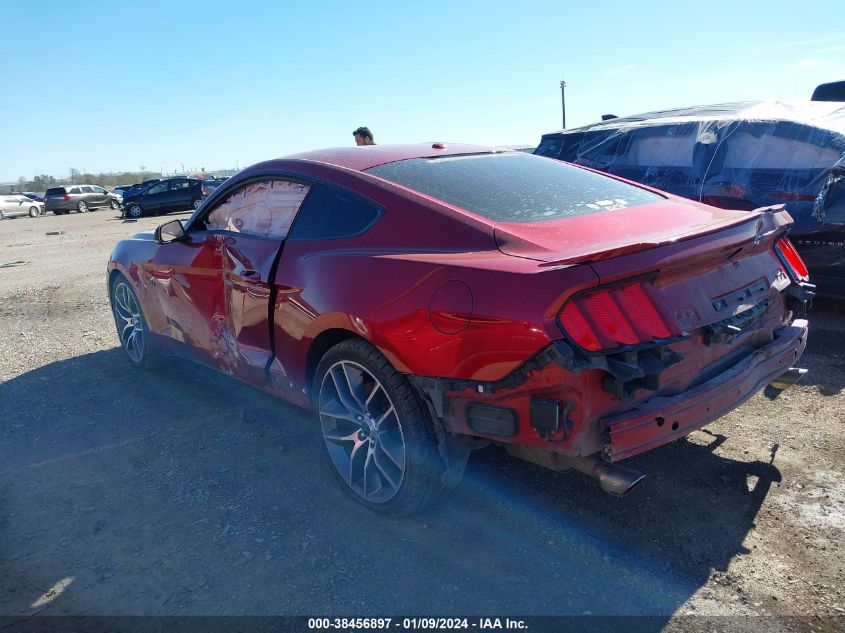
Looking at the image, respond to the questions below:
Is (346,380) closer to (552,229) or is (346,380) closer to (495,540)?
(495,540)

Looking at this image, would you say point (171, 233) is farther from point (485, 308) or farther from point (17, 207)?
point (17, 207)

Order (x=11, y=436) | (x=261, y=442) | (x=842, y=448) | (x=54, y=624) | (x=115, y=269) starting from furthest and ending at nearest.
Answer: (x=115, y=269) < (x=11, y=436) < (x=261, y=442) < (x=842, y=448) < (x=54, y=624)

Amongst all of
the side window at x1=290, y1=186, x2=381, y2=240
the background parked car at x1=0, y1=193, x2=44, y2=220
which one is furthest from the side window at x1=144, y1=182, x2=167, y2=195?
the side window at x1=290, y1=186, x2=381, y2=240

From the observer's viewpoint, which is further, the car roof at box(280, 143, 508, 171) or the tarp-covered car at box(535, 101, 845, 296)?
the tarp-covered car at box(535, 101, 845, 296)

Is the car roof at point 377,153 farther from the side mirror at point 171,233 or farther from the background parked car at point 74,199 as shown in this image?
the background parked car at point 74,199

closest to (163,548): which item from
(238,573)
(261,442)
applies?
(238,573)

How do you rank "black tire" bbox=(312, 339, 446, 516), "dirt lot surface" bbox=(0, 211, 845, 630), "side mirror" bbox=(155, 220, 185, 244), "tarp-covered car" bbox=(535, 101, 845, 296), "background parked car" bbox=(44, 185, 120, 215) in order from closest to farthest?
1. "dirt lot surface" bbox=(0, 211, 845, 630)
2. "black tire" bbox=(312, 339, 446, 516)
3. "side mirror" bbox=(155, 220, 185, 244)
4. "tarp-covered car" bbox=(535, 101, 845, 296)
5. "background parked car" bbox=(44, 185, 120, 215)

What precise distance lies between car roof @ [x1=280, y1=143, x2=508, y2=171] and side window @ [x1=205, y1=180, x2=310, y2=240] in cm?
19

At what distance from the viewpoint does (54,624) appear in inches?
95.0

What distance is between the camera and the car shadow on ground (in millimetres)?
2461

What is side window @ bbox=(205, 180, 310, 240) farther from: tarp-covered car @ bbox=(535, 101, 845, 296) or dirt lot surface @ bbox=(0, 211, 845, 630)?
tarp-covered car @ bbox=(535, 101, 845, 296)

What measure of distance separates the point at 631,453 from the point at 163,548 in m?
2.03

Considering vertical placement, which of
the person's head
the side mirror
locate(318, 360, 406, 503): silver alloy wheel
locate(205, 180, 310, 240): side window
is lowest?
locate(318, 360, 406, 503): silver alloy wheel

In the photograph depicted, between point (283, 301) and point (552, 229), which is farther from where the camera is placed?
point (283, 301)
